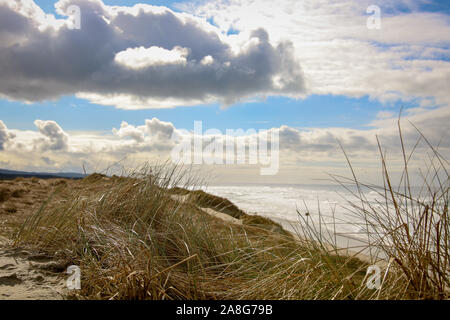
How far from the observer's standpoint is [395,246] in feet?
7.29

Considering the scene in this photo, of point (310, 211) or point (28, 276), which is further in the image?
point (310, 211)

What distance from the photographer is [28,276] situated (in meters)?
2.71

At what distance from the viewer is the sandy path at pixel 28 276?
7.87 ft

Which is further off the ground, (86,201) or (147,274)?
(86,201)

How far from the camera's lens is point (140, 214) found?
3795 millimetres

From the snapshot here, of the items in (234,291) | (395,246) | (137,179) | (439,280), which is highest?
(137,179)

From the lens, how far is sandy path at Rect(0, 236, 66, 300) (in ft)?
7.87

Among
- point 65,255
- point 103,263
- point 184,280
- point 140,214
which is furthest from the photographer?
point 140,214

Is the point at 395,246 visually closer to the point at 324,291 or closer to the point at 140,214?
the point at 324,291
